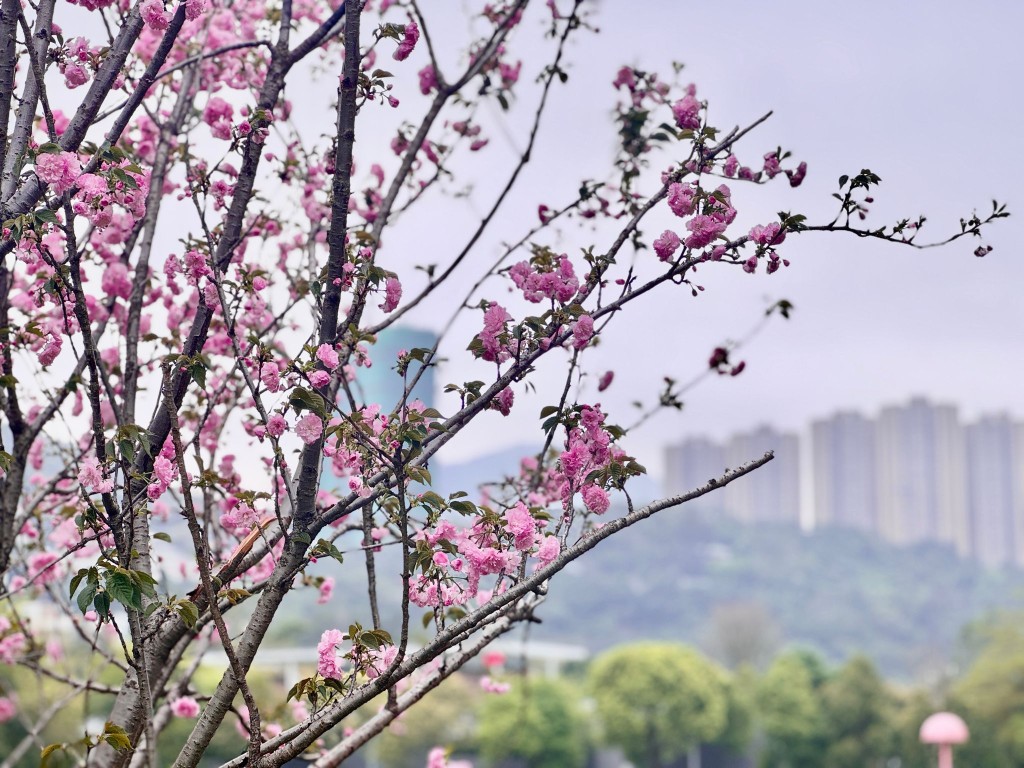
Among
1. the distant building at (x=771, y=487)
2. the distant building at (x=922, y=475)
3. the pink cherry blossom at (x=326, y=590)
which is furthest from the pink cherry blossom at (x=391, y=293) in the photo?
the distant building at (x=771, y=487)

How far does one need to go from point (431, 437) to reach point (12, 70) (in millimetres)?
896

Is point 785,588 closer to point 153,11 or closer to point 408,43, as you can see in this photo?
point 408,43

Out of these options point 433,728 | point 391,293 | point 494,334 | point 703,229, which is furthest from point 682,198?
point 433,728

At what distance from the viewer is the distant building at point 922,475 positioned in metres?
99.3

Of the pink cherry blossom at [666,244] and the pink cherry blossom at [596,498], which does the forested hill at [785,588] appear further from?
the pink cherry blossom at [666,244]

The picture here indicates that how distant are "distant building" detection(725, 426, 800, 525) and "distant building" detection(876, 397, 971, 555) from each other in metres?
8.54

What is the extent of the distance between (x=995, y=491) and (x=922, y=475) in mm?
6377

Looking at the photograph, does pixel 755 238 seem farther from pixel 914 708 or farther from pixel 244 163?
pixel 914 708

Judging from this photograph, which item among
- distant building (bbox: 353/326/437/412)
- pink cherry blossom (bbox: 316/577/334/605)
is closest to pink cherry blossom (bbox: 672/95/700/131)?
distant building (bbox: 353/326/437/412)

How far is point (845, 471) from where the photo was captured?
106m

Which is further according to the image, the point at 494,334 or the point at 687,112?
the point at 687,112

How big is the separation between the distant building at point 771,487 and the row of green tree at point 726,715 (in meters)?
74.9

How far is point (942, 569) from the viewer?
328ft

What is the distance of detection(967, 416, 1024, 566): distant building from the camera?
97438mm
